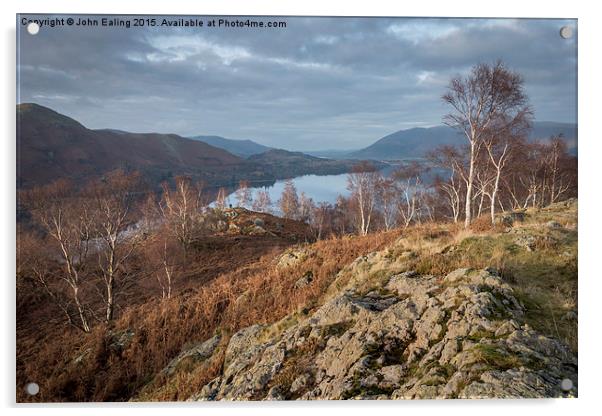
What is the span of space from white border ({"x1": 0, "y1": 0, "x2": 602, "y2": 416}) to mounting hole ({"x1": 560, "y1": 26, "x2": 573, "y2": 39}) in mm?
211

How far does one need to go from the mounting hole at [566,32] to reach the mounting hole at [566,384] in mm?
5687

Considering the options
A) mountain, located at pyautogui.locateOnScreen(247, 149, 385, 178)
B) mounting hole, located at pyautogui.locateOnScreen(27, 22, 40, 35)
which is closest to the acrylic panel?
mounting hole, located at pyautogui.locateOnScreen(27, 22, 40, 35)

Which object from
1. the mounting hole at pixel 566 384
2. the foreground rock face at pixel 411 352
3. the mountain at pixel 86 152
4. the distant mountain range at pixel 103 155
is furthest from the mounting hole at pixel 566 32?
the mountain at pixel 86 152

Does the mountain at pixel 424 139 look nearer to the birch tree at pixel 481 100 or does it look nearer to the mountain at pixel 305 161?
the birch tree at pixel 481 100

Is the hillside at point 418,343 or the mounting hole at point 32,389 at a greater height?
the hillside at point 418,343

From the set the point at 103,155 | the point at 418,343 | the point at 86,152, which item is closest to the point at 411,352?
the point at 418,343

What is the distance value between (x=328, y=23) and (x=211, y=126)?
4.37 meters

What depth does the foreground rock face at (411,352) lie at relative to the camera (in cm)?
393

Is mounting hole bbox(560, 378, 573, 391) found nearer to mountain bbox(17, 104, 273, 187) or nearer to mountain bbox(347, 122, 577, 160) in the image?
mountain bbox(347, 122, 577, 160)

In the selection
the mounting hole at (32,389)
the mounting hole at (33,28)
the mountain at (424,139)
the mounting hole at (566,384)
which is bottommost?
the mounting hole at (32,389)

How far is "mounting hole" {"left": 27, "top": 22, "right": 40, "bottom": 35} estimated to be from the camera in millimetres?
5906

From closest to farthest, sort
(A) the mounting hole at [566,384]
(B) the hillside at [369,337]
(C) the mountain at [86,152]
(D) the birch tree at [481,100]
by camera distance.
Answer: (B) the hillside at [369,337]
(A) the mounting hole at [566,384]
(C) the mountain at [86,152]
(D) the birch tree at [481,100]
